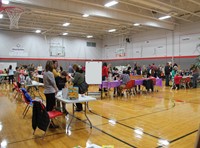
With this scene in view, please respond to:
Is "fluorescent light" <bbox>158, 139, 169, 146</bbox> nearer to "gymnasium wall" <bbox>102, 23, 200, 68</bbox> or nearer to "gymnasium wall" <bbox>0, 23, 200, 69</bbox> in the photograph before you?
"gymnasium wall" <bbox>102, 23, 200, 68</bbox>

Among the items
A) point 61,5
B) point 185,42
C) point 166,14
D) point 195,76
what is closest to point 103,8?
point 61,5

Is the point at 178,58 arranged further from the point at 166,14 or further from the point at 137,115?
the point at 137,115

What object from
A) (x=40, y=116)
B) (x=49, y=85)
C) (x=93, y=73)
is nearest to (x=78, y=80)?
(x=49, y=85)

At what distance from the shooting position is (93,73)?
293 inches

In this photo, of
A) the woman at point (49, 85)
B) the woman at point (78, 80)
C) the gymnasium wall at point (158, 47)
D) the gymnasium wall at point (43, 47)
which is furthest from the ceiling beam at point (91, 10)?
the gymnasium wall at point (43, 47)

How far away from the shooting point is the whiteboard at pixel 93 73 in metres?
7.36

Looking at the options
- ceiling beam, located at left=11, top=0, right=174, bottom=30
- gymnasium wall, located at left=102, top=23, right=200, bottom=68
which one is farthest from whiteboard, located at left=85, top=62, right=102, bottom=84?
gymnasium wall, located at left=102, top=23, right=200, bottom=68

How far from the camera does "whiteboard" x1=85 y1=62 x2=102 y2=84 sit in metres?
7.36

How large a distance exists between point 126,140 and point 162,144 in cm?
61

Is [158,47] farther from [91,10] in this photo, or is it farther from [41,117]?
[41,117]

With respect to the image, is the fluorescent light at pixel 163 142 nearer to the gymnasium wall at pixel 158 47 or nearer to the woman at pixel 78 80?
the woman at pixel 78 80

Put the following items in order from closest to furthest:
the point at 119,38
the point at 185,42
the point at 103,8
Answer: the point at 103,8
the point at 185,42
the point at 119,38

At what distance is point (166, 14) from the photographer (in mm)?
11016

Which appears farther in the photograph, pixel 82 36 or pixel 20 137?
pixel 82 36
